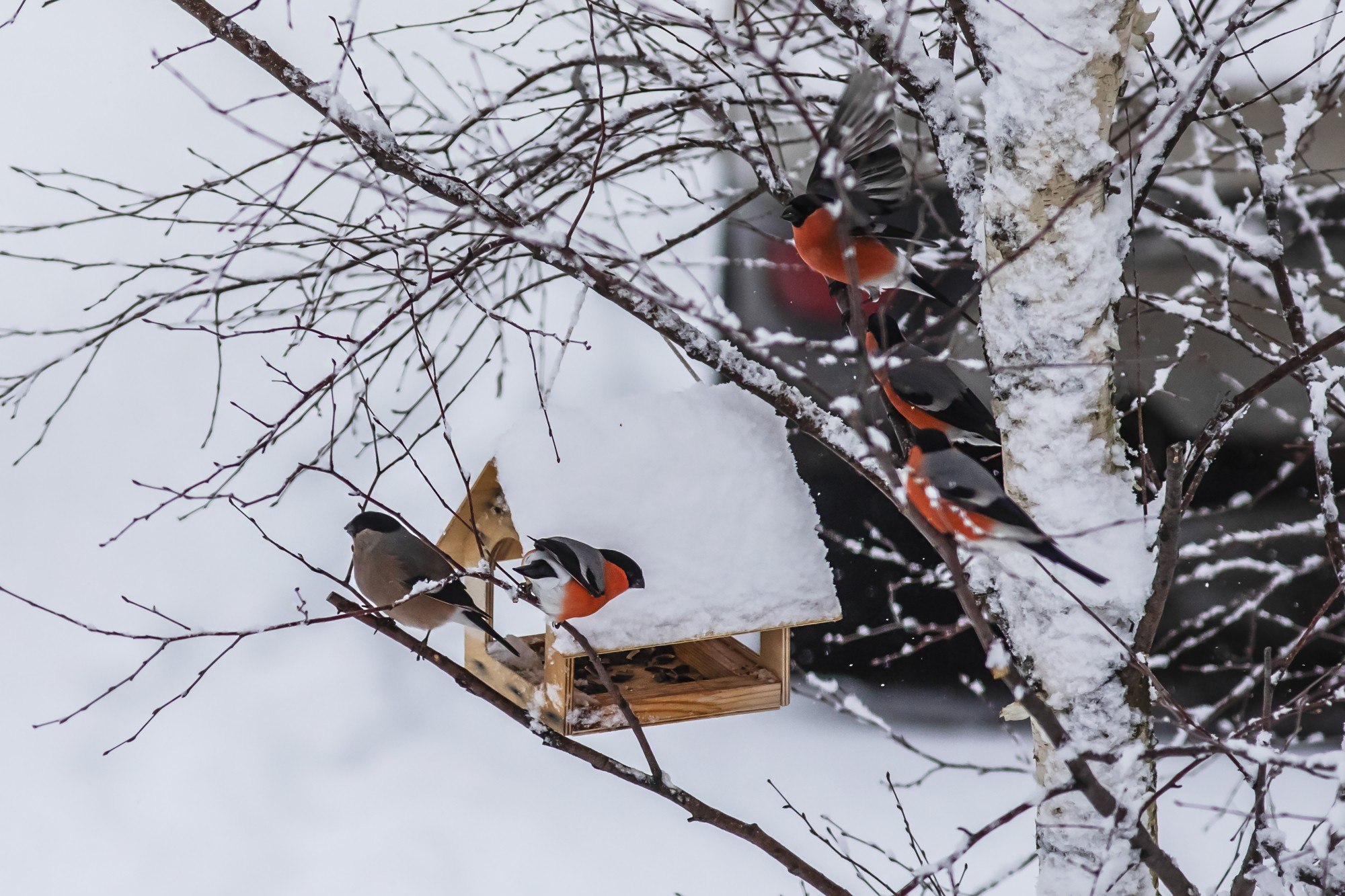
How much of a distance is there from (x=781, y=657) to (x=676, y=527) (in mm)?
354

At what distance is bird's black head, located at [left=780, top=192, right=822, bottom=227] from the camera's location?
1.48 meters

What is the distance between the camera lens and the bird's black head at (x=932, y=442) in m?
1.33

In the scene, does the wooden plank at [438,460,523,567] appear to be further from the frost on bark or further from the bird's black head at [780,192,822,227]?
the frost on bark

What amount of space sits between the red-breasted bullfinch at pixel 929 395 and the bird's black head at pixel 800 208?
18 centimetres

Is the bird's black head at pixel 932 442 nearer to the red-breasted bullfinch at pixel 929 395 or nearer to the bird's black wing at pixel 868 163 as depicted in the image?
the red-breasted bullfinch at pixel 929 395

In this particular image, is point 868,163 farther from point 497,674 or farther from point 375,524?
point 497,674

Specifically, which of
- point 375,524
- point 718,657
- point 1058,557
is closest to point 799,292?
point 718,657

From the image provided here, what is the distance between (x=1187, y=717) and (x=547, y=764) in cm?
273

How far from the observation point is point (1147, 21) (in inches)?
53.9

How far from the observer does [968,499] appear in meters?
1.20

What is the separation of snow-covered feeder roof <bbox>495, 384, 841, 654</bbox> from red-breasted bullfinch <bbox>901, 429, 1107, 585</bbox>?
38cm

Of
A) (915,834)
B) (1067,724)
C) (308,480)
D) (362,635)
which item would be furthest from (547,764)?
(1067,724)

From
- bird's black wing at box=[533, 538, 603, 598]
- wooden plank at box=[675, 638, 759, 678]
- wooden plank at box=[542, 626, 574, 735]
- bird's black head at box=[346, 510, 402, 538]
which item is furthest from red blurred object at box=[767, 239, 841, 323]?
bird's black wing at box=[533, 538, 603, 598]

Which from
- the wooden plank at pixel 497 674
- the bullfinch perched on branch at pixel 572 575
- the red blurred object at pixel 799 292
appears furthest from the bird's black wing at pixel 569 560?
the red blurred object at pixel 799 292
